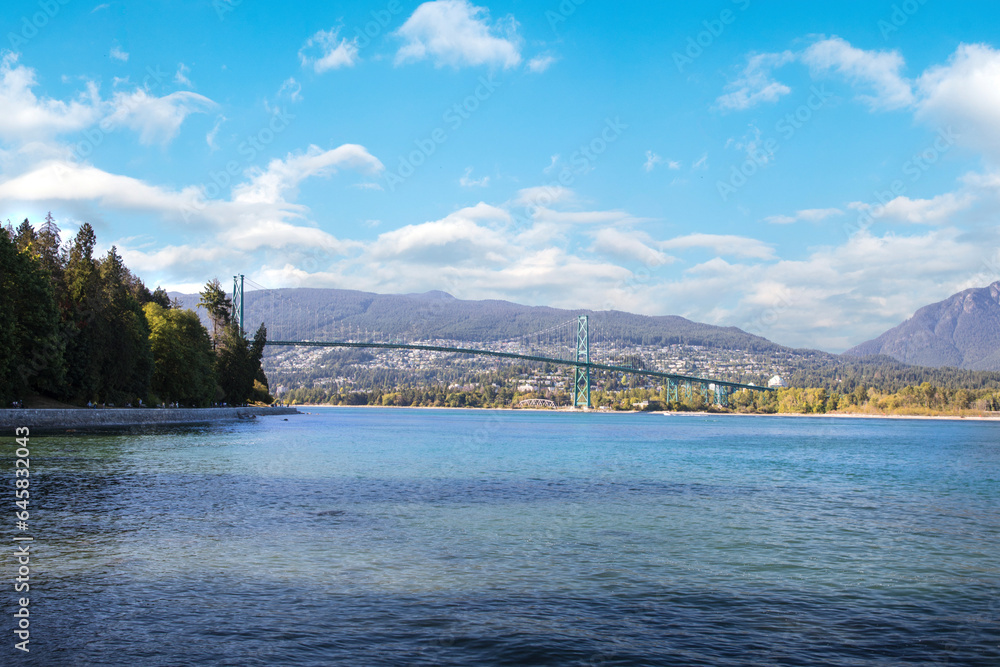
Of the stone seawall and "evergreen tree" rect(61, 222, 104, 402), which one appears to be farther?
"evergreen tree" rect(61, 222, 104, 402)

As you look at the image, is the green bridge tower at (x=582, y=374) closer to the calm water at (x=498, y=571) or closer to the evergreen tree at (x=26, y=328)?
the evergreen tree at (x=26, y=328)

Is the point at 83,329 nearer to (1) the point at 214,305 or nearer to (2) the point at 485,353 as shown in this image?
(1) the point at 214,305

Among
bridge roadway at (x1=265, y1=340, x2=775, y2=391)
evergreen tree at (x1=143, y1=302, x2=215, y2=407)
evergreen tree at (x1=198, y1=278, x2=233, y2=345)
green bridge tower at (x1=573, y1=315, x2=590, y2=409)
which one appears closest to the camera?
evergreen tree at (x1=143, y1=302, x2=215, y2=407)

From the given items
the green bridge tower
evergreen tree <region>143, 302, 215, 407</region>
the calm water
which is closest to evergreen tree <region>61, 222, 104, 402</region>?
evergreen tree <region>143, 302, 215, 407</region>

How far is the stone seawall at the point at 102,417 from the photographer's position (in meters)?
29.8

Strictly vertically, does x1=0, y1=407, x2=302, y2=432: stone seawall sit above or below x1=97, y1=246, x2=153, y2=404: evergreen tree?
below

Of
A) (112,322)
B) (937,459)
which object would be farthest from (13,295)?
(937,459)

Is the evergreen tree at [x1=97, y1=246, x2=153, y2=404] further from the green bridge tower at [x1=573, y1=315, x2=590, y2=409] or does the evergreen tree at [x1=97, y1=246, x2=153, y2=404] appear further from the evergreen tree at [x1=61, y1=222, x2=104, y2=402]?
the green bridge tower at [x1=573, y1=315, x2=590, y2=409]

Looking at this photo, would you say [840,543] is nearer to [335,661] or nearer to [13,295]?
[335,661]

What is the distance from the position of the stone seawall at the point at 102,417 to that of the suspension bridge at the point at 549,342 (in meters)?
36.6

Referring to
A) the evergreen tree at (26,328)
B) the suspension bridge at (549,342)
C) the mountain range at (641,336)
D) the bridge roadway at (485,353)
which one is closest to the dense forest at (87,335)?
the evergreen tree at (26,328)

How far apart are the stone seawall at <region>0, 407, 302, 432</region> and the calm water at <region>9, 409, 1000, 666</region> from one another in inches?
579

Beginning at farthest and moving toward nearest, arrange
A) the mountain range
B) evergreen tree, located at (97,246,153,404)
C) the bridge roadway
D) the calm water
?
the mountain range, the bridge roadway, evergreen tree, located at (97,246,153,404), the calm water

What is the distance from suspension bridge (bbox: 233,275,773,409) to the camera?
105938mm
